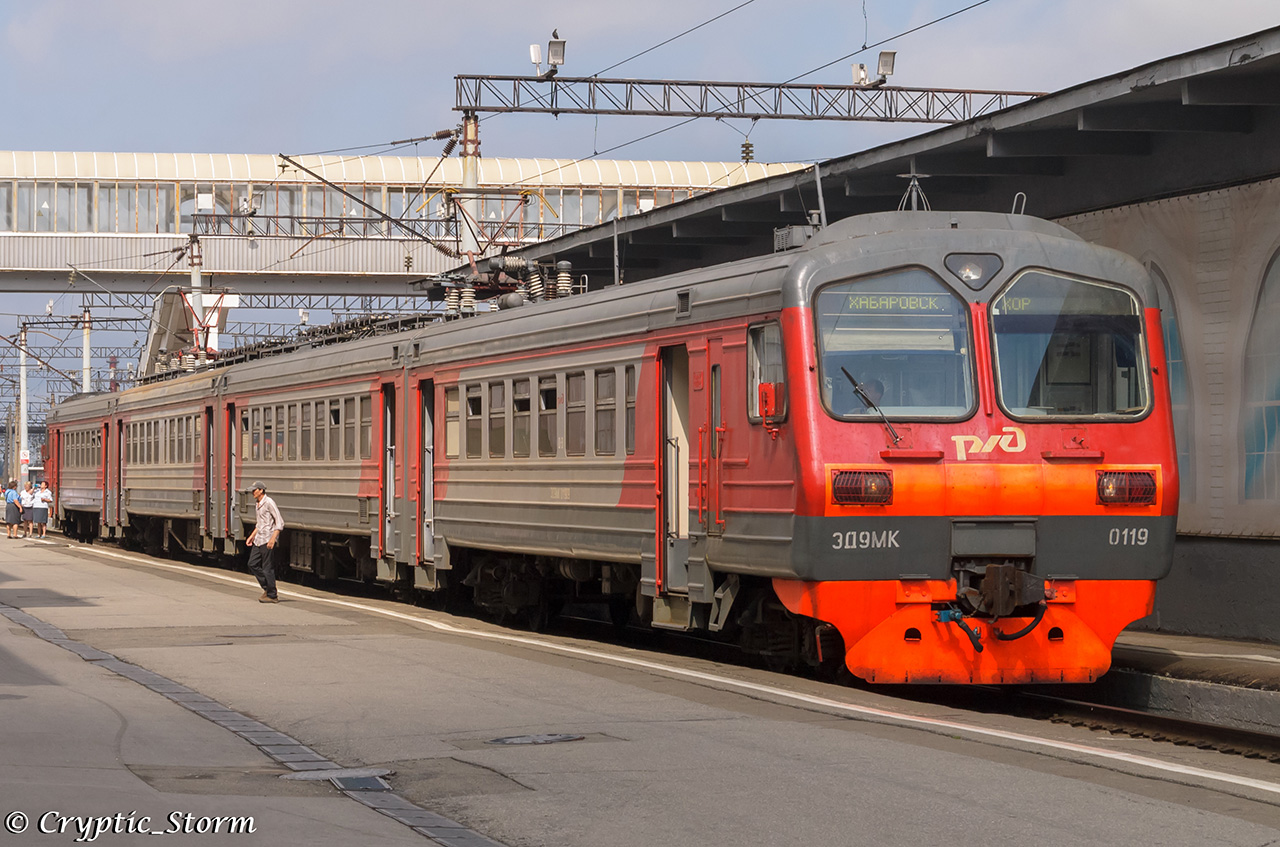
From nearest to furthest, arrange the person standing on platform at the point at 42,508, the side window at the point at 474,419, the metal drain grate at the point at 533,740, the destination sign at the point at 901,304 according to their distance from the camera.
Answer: the metal drain grate at the point at 533,740 → the destination sign at the point at 901,304 → the side window at the point at 474,419 → the person standing on platform at the point at 42,508

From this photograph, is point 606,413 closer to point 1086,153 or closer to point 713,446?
point 713,446

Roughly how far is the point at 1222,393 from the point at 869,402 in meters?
5.11

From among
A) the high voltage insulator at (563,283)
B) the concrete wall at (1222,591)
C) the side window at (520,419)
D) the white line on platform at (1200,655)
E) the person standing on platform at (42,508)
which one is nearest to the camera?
the white line on platform at (1200,655)

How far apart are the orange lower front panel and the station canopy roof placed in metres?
4.23

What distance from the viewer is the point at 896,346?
11914 millimetres

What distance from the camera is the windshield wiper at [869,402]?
11.7 metres

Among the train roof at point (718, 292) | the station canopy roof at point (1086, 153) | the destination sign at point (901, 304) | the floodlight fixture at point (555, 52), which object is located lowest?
the destination sign at point (901, 304)

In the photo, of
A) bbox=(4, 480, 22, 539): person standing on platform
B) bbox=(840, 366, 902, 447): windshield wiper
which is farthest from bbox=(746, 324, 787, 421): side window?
bbox=(4, 480, 22, 539): person standing on platform

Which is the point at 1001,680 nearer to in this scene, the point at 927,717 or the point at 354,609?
the point at 927,717

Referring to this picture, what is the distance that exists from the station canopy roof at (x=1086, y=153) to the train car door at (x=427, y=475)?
4137 mm

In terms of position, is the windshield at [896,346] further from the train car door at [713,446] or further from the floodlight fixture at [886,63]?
the floodlight fixture at [886,63]

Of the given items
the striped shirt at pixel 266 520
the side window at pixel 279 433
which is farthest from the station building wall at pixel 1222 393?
the side window at pixel 279 433

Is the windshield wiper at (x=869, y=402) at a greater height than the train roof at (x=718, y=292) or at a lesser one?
lesser

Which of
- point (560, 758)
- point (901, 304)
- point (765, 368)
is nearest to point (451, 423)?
point (765, 368)
